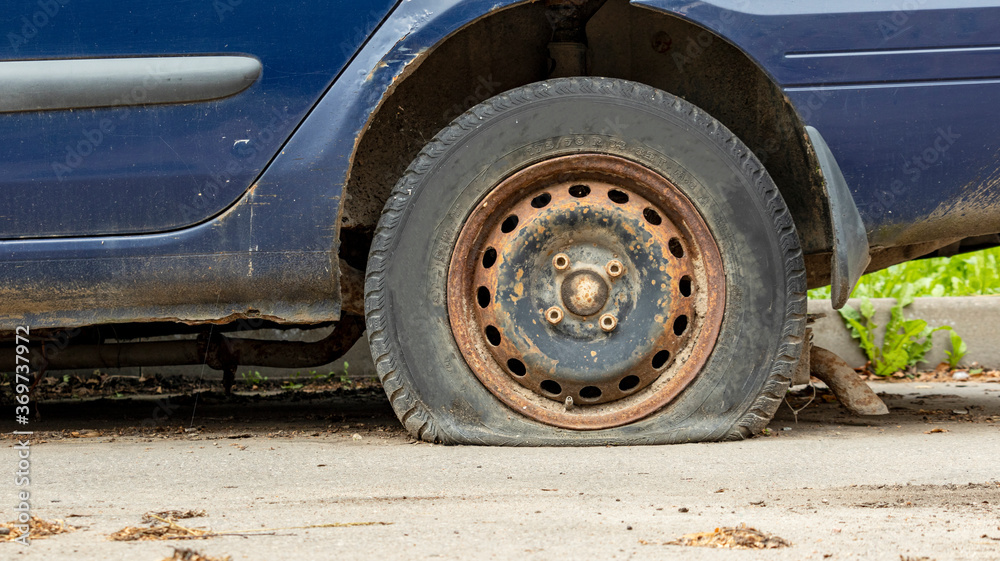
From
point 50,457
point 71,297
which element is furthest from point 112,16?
point 50,457

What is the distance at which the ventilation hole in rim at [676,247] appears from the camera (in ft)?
7.80

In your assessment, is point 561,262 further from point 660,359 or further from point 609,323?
point 660,359

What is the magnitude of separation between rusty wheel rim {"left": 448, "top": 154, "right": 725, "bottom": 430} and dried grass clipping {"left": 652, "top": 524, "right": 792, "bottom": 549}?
2.68 feet

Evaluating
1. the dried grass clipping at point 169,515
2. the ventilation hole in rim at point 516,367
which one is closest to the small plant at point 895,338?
the ventilation hole in rim at point 516,367

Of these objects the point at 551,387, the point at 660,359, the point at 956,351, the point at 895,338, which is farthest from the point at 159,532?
the point at 956,351

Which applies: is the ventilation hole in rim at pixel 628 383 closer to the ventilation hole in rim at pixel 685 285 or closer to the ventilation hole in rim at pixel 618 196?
the ventilation hole in rim at pixel 685 285

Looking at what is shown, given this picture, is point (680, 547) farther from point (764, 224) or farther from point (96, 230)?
point (96, 230)

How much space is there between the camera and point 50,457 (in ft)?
7.57

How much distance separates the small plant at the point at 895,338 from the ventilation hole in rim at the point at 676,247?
83.9 inches

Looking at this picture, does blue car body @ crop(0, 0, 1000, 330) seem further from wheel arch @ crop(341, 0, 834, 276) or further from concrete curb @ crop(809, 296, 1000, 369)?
concrete curb @ crop(809, 296, 1000, 369)

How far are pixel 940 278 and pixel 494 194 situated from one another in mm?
3747

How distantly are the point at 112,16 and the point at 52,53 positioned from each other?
18cm

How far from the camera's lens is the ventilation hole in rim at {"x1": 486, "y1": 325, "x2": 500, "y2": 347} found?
7.82 feet

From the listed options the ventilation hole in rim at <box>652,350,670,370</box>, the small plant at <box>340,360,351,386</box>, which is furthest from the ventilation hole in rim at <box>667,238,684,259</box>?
the small plant at <box>340,360,351,386</box>
